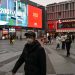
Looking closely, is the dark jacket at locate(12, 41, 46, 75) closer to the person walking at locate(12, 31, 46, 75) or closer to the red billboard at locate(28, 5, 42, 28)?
the person walking at locate(12, 31, 46, 75)

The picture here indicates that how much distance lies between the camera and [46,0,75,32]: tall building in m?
150

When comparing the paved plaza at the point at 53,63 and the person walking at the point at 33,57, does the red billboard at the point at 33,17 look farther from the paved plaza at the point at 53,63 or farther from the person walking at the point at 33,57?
the person walking at the point at 33,57

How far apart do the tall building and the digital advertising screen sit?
50316mm

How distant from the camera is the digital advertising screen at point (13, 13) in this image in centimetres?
8631

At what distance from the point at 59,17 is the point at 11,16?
234 ft

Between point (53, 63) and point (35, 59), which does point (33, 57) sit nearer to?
point (35, 59)

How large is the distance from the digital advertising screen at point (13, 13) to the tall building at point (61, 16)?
50.3 metres

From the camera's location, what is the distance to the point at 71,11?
156 meters

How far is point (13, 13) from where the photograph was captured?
302 ft

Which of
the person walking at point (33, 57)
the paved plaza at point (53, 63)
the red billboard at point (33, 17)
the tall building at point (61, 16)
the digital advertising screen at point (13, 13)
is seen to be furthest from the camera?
the tall building at point (61, 16)

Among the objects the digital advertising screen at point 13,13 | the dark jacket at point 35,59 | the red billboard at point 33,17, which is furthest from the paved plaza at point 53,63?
the red billboard at point 33,17

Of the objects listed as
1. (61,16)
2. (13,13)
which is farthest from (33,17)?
(61,16)

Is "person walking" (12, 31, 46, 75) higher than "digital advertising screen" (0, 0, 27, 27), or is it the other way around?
"digital advertising screen" (0, 0, 27, 27)

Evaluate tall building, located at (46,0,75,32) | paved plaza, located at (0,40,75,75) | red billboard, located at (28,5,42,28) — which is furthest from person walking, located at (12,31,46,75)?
tall building, located at (46,0,75,32)
